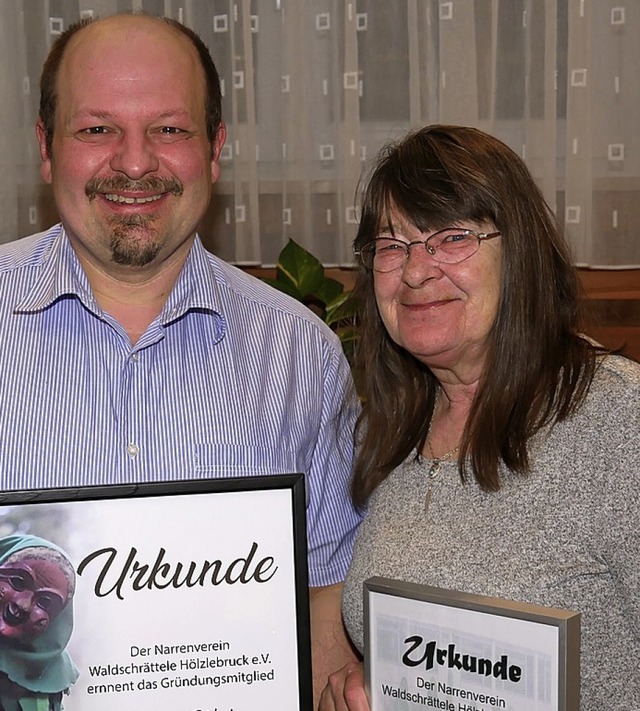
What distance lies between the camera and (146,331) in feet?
5.58

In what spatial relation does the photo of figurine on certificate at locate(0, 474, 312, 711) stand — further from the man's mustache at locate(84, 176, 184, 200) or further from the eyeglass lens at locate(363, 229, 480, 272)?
the man's mustache at locate(84, 176, 184, 200)

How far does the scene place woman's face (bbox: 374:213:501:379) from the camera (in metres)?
1.52

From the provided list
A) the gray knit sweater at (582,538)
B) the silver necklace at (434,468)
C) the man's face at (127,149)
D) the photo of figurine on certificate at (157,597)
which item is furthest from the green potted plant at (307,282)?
the photo of figurine on certificate at (157,597)

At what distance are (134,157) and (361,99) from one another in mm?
1239

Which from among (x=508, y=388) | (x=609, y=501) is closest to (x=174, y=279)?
(x=508, y=388)

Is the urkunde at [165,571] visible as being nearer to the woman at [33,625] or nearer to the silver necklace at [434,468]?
the woman at [33,625]

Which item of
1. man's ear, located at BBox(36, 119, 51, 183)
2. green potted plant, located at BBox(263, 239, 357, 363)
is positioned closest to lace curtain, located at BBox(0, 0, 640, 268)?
green potted plant, located at BBox(263, 239, 357, 363)

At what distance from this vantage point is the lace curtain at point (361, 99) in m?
2.68

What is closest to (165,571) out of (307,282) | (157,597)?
(157,597)

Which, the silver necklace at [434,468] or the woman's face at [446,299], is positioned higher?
the woman's face at [446,299]

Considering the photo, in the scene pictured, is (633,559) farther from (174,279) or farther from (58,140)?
(58,140)

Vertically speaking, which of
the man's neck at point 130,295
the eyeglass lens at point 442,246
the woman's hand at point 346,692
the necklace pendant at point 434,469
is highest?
the eyeglass lens at point 442,246

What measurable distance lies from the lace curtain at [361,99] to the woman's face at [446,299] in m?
1.27

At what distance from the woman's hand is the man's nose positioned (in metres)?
0.89
